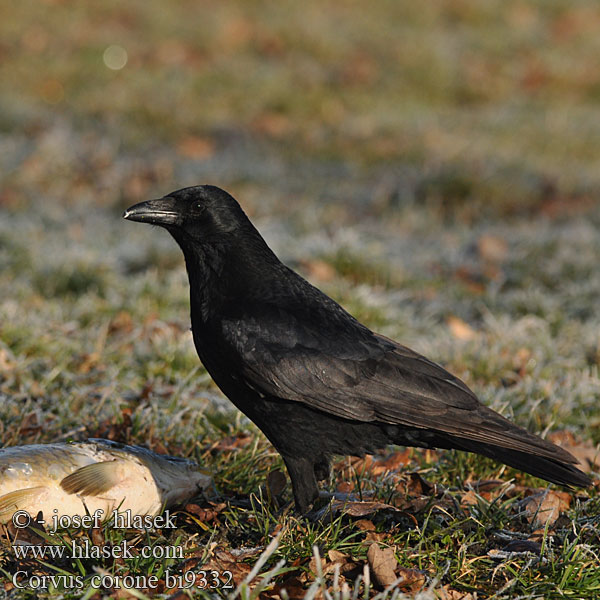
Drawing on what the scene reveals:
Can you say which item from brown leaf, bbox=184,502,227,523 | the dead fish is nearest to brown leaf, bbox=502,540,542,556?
brown leaf, bbox=184,502,227,523

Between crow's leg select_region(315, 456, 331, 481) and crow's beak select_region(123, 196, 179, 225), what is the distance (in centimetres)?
120

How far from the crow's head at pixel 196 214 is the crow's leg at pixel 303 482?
1.01 metres

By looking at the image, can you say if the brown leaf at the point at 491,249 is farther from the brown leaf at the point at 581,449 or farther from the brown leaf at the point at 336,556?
the brown leaf at the point at 336,556

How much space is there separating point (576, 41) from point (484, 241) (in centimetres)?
1024

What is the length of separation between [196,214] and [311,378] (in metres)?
0.90

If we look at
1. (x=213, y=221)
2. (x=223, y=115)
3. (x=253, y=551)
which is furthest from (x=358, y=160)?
(x=253, y=551)

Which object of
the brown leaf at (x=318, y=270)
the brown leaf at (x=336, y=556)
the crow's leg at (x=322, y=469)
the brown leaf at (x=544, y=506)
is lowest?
the brown leaf at (x=544, y=506)

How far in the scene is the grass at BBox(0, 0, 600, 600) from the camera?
3.17 meters

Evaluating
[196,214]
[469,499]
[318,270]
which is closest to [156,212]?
[196,214]

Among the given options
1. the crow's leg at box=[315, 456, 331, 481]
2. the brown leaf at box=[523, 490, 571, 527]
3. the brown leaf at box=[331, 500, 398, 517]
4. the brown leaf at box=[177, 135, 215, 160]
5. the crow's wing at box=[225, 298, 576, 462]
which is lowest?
the brown leaf at box=[523, 490, 571, 527]

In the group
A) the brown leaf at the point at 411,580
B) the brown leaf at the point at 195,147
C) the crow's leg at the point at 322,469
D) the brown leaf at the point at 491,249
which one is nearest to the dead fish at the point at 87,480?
the crow's leg at the point at 322,469

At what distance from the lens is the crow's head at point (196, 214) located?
3508 millimetres

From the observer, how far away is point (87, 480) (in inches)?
122

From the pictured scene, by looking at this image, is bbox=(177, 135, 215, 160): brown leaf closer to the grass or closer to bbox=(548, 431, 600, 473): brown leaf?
the grass
